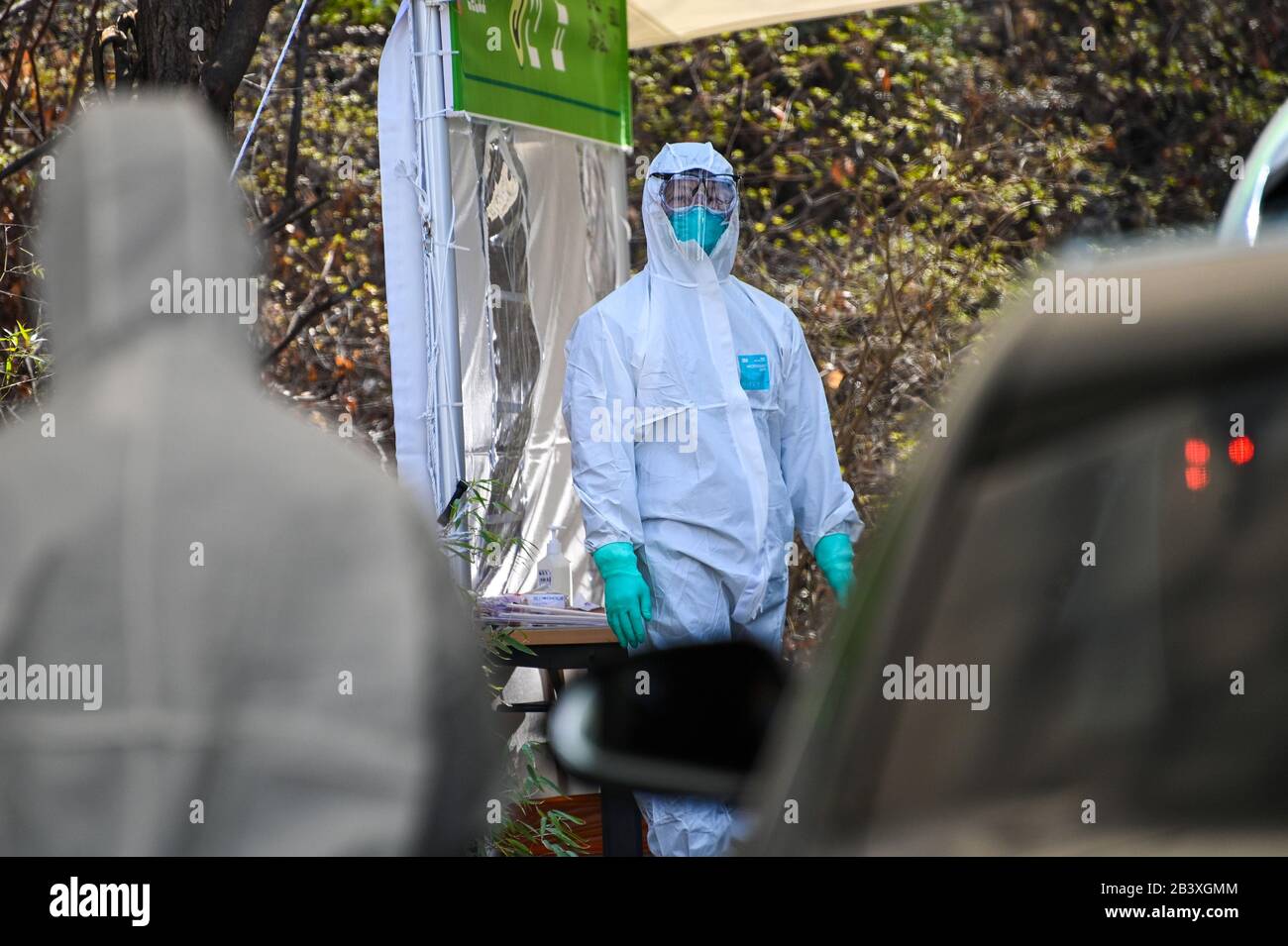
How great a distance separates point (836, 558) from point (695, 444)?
0.52 metres

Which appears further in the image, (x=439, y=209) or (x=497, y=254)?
(x=497, y=254)

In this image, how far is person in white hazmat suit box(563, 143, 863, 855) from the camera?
3982 millimetres

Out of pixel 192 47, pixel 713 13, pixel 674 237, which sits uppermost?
pixel 713 13

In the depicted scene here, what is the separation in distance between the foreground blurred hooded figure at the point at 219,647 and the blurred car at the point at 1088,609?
325 millimetres

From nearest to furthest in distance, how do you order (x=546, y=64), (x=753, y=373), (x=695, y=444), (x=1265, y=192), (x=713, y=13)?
1. (x=1265, y=192)
2. (x=695, y=444)
3. (x=753, y=373)
4. (x=546, y=64)
5. (x=713, y=13)

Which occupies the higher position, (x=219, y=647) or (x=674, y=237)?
(x=674, y=237)

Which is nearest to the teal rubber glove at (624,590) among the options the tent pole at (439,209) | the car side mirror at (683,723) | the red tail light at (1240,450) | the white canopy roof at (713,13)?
the tent pole at (439,209)

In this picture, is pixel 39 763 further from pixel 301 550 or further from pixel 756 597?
pixel 756 597

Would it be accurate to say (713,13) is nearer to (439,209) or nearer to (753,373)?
(439,209)

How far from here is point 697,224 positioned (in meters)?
4.30

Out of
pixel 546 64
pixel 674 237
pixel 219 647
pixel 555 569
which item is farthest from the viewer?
pixel 555 569

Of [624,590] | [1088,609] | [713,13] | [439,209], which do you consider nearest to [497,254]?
[439,209]

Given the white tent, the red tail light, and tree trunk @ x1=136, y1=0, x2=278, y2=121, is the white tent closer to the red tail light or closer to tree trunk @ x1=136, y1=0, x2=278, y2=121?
tree trunk @ x1=136, y1=0, x2=278, y2=121
